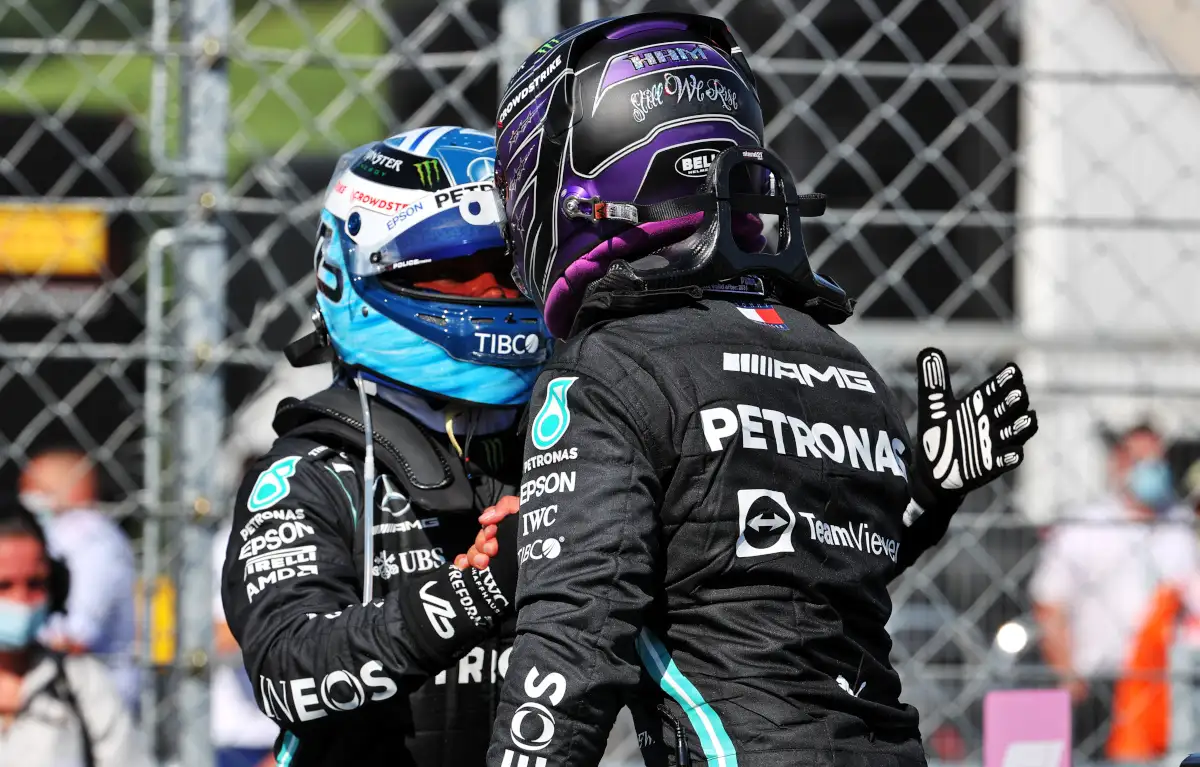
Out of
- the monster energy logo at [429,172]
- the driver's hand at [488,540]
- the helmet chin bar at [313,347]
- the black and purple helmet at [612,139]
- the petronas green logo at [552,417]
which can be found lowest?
the driver's hand at [488,540]

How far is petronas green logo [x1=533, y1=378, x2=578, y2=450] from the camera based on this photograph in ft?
5.31

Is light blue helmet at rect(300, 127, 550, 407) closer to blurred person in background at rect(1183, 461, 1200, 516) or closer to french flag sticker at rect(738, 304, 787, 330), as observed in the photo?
french flag sticker at rect(738, 304, 787, 330)

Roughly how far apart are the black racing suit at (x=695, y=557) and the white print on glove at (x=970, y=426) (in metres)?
0.30

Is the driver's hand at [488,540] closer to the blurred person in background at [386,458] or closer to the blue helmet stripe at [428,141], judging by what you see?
the blurred person in background at [386,458]

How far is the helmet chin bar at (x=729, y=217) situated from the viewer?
1.68 m

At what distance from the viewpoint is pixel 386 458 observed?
7.22 ft

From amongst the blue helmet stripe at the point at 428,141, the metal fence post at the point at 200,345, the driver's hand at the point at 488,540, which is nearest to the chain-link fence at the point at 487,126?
the metal fence post at the point at 200,345

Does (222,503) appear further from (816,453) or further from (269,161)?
(816,453)

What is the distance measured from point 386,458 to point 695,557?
0.73 metres

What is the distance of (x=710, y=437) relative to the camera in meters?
1.61

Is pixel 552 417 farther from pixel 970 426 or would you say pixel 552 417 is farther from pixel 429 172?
pixel 429 172

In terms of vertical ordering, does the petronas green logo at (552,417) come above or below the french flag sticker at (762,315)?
below

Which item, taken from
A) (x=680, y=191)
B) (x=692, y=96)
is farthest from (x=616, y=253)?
(x=692, y=96)

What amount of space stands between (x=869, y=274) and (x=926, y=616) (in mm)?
2466
